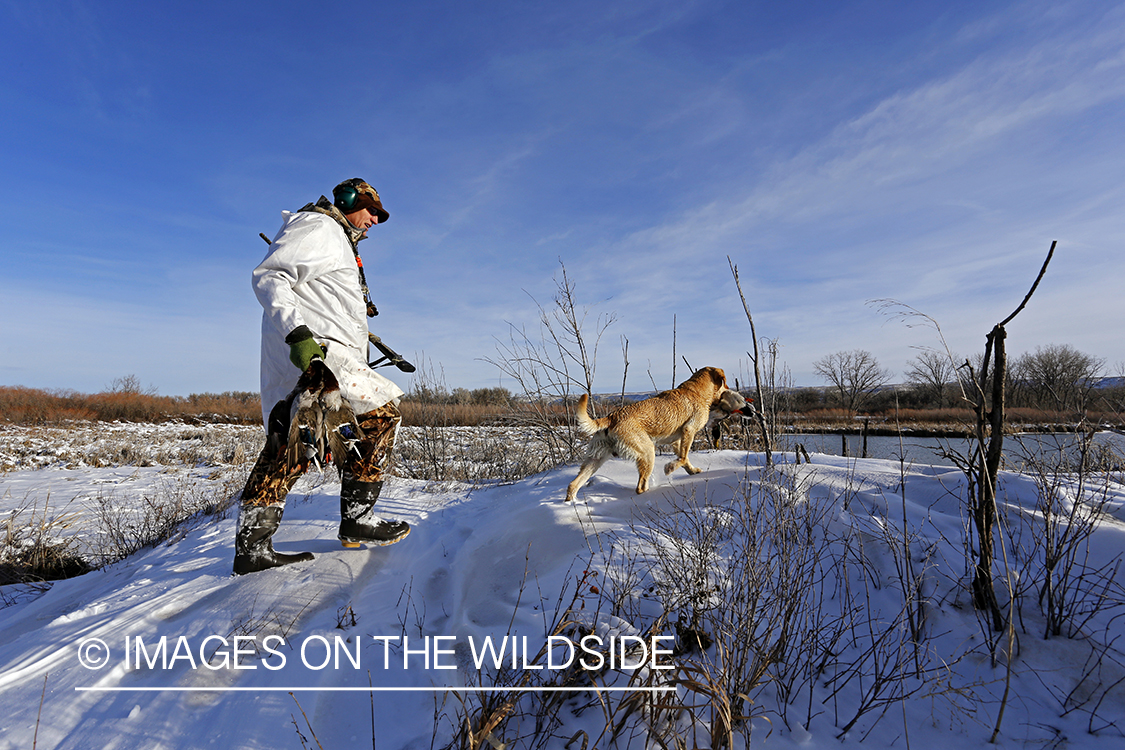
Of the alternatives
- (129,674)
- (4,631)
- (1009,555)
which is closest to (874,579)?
(1009,555)

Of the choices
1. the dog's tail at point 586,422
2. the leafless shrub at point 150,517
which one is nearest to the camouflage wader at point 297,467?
the dog's tail at point 586,422

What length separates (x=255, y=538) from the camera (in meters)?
2.68

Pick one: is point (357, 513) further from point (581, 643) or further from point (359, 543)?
point (581, 643)

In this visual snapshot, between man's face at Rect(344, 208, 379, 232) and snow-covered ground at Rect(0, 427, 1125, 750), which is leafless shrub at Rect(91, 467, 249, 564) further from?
man's face at Rect(344, 208, 379, 232)

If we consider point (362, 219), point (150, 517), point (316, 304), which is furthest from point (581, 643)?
point (150, 517)

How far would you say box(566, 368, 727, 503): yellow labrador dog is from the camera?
387 centimetres

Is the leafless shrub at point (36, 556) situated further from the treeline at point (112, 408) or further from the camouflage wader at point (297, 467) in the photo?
the treeline at point (112, 408)

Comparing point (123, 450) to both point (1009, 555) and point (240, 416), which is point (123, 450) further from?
point (1009, 555)

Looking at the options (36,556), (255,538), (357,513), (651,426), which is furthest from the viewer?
(651,426)

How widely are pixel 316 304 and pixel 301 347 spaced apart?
17.7 inches

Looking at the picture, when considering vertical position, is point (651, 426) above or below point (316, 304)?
below

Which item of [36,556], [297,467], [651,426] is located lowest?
[36,556]

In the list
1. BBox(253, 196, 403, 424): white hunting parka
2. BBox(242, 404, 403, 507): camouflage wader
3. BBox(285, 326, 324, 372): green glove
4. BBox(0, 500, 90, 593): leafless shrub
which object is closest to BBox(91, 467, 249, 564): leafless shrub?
BBox(0, 500, 90, 593): leafless shrub

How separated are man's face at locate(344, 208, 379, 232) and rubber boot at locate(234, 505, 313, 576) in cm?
188
